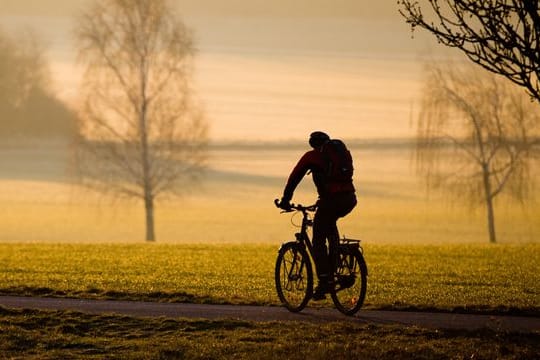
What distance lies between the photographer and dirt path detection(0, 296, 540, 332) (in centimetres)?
1664

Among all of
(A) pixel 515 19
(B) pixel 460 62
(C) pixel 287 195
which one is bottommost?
(C) pixel 287 195

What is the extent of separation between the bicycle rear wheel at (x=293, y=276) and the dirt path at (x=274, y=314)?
0.57 ft

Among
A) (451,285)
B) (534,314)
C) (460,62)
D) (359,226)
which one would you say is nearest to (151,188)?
(460,62)

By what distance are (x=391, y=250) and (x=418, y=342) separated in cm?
2044

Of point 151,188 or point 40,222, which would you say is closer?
point 151,188

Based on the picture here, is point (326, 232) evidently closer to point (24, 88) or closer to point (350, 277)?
point (350, 277)

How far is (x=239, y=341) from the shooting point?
601 inches

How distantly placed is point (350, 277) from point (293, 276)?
3.13 ft

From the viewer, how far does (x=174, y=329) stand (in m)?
16.3

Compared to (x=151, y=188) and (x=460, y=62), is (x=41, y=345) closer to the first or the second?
(x=151, y=188)

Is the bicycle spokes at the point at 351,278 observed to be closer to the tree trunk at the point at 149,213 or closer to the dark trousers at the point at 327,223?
the dark trousers at the point at 327,223

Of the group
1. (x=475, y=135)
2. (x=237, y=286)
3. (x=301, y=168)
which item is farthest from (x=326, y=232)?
(x=475, y=135)

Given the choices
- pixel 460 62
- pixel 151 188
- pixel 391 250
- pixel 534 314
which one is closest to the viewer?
pixel 534 314

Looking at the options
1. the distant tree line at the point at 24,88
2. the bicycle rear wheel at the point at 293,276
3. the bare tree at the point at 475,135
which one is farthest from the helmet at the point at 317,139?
the distant tree line at the point at 24,88
